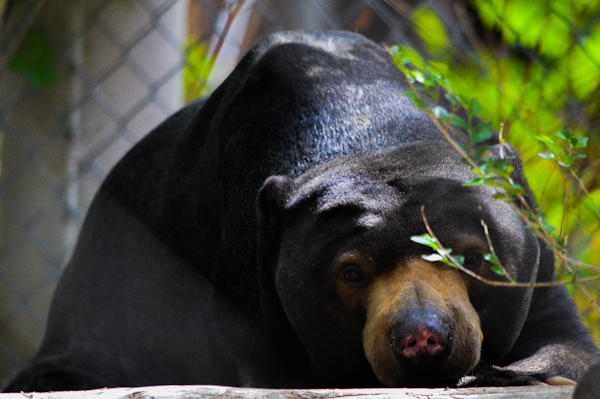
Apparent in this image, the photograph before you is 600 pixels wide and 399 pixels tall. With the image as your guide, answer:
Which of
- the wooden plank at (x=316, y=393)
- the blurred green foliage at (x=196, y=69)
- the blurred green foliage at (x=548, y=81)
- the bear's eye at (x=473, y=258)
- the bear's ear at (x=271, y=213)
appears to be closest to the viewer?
the wooden plank at (x=316, y=393)

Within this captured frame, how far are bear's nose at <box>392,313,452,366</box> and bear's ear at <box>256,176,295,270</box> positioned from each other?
71 cm

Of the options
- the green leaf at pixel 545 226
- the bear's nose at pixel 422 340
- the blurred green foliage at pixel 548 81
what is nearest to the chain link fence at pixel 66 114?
the blurred green foliage at pixel 548 81

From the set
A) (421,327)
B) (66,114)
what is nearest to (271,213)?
(421,327)

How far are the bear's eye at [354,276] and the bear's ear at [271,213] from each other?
0.36m

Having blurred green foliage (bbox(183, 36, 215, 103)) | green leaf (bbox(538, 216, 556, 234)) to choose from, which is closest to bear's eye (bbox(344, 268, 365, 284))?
green leaf (bbox(538, 216, 556, 234))

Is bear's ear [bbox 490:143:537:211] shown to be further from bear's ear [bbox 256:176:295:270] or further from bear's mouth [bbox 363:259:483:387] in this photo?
bear's ear [bbox 256:176:295:270]

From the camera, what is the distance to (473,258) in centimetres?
227

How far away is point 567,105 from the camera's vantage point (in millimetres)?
5004

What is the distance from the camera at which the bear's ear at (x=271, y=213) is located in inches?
99.5

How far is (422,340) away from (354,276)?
41cm

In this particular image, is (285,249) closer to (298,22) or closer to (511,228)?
(511,228)

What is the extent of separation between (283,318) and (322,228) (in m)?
0.40

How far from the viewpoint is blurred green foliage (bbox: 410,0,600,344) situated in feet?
15.4

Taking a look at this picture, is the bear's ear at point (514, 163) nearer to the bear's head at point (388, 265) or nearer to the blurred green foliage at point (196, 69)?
the bear's head at point (388, 265)
